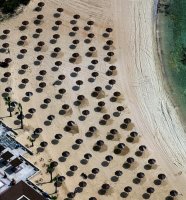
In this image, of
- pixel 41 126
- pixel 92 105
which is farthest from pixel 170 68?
pixel 41 126

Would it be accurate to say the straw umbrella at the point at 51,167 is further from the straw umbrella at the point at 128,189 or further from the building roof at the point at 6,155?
the straw umbrella at the point at 128,189

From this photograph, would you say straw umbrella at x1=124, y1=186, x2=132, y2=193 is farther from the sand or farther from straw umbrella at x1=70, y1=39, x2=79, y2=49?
straw umbrella at x1=70, y1=39, x2=79, y2=49

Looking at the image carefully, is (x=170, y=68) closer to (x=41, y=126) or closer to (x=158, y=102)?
(x=158, y=102)

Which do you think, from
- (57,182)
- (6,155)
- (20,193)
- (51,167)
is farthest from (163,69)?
(20,193)

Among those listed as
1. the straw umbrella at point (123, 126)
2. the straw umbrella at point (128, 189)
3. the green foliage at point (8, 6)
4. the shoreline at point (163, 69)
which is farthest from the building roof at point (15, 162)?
the green foliage at point (8, 6)

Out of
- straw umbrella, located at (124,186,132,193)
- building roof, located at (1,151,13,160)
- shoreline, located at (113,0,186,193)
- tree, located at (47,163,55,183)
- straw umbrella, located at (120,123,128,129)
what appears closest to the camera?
straw umbrella, located at (124,186,132,193)

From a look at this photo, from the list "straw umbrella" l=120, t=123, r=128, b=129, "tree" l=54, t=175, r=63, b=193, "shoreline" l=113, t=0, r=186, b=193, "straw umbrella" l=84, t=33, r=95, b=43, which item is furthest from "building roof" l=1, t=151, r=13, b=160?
"straw umbrella" l=84, t=33, r=95, b=43

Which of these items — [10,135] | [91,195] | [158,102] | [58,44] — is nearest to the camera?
[91,195]
